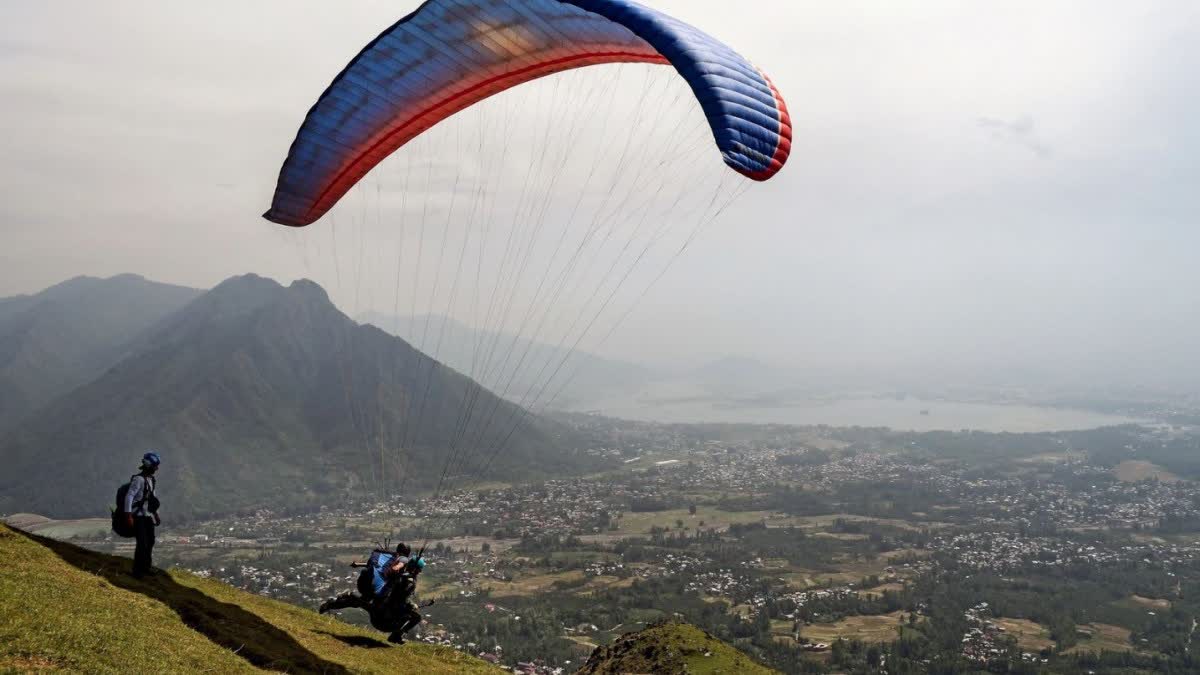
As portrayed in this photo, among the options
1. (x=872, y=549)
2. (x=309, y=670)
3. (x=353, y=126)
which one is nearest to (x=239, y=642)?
(x=309, y=670)

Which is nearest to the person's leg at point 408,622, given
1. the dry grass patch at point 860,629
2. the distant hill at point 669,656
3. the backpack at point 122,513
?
the backpack at point 122,513

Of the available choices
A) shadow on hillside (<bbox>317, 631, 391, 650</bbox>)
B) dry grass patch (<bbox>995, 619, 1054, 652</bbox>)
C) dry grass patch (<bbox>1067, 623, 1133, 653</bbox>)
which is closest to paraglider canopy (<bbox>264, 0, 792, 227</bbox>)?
shadow on hillside (<bbox>317, 631, 391, 650</bbox>)

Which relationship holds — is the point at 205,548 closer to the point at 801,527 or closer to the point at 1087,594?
the point at 801,527

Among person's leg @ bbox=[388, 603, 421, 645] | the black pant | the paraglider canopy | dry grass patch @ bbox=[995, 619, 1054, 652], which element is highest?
the paraglider canopy

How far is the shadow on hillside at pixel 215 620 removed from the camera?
11.8 m

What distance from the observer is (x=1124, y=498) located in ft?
644

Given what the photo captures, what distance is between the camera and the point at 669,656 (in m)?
28.3

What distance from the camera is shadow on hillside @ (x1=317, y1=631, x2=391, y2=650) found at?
51.6 ft

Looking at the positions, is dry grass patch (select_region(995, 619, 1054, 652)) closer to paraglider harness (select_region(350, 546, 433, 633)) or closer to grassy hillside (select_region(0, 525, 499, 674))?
grassy hillside (select_region(0, 525, 499, 674))

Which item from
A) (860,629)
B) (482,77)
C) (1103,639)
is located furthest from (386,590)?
(1103,639)

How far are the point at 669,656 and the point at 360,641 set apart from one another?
52.7 feet

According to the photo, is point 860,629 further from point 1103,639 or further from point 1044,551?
point 1044,551

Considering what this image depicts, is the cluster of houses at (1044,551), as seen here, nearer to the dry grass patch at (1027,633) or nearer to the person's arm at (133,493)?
the dry grass patch at (1027,633)

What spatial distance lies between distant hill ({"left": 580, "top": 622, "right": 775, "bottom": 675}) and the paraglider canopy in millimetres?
20312
